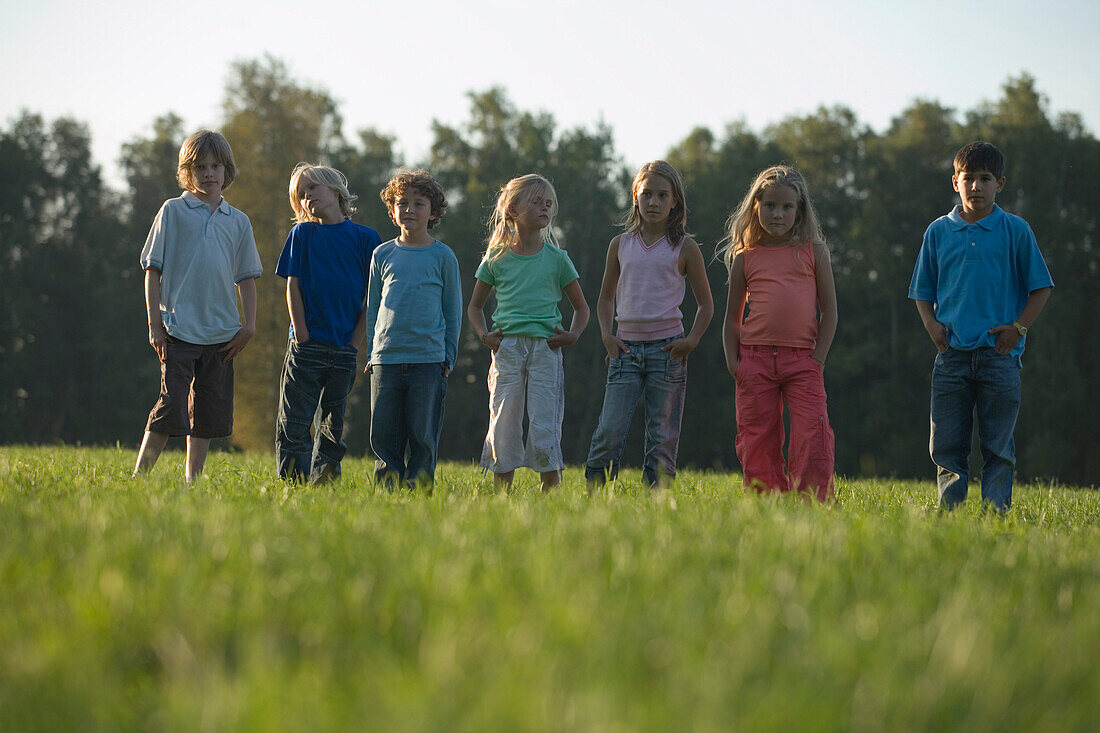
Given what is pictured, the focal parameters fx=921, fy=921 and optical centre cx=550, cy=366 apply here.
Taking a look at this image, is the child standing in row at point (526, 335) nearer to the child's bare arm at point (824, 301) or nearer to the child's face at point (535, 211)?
the child's face at point (535, 211)

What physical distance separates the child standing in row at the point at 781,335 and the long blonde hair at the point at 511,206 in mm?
1349

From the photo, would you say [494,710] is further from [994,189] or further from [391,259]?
[994,189]

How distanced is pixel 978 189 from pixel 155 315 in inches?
209

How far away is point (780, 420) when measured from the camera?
19.9 ft


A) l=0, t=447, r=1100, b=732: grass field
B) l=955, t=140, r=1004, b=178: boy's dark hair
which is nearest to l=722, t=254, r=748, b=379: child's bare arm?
l=955, t=140, r=1004, b=178: boy's dark hair

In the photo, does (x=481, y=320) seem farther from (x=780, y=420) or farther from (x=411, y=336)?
(x=780, y=420)

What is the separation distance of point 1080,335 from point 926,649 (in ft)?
111

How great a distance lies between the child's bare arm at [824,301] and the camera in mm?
5980

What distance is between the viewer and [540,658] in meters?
1.88

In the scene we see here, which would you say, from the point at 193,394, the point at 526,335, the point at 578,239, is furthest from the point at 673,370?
the point at 578,239

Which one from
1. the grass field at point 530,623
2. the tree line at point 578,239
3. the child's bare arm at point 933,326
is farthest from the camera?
the tree line at point 578,239

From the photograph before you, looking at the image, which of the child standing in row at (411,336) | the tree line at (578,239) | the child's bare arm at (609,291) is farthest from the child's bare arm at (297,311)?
the tree line at (578,239)

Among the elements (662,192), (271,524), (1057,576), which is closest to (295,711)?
(271,524)

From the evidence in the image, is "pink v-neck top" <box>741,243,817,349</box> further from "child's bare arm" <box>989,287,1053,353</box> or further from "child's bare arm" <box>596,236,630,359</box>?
"child's bare arm" <box>989,287,1053,353</box>
